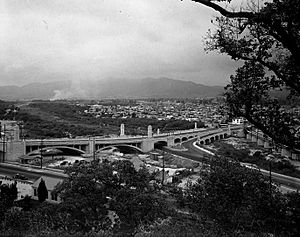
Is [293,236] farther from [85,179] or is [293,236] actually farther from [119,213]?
[85,179]

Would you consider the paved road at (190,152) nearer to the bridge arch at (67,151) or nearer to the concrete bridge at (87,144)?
the concrete bridge at (87,144)

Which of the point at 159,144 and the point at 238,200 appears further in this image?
the point at 159,144

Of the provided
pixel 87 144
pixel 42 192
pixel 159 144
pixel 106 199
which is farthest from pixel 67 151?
pixel 106 199

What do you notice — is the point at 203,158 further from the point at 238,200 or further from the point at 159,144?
the point at 159,144

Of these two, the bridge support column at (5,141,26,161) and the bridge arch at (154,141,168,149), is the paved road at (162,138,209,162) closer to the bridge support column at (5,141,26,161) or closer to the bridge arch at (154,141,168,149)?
the bridge arch at (154,141,168,149)

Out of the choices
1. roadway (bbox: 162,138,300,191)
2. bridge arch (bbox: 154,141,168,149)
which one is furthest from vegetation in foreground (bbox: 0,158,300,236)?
bridge arch (bbox: 154,141,168,149)

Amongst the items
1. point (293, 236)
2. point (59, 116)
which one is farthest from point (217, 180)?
point (59, 116)
